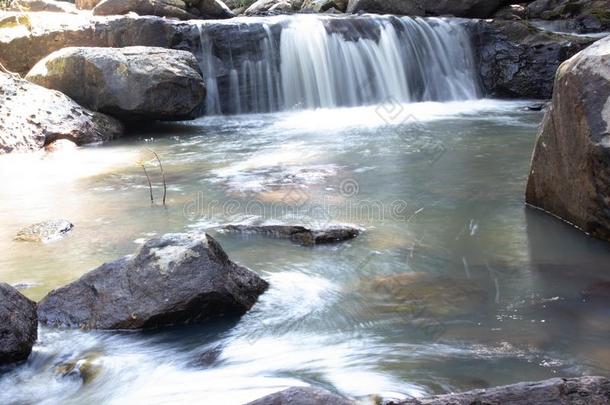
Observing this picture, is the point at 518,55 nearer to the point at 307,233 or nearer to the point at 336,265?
the point at 307,233

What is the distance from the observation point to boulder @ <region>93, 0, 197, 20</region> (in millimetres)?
16453

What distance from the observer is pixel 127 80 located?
11.3 metres

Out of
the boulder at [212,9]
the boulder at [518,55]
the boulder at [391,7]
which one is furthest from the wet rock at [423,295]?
the boulder at [391,7]

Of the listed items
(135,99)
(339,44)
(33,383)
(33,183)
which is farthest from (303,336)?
(339,44)

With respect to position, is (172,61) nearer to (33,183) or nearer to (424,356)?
(33,183)

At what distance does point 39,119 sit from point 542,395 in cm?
995

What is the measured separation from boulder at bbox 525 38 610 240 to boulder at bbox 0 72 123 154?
25.2 ft

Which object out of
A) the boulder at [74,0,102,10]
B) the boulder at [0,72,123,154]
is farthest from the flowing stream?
the boulder at [74,0,102,10]

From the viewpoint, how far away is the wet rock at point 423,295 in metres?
3.86

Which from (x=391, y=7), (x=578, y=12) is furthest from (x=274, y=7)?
(x=578, y=12)

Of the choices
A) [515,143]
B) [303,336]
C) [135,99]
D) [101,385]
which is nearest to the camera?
[101,385]

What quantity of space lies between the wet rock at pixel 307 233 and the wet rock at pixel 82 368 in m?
2.11

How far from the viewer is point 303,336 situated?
3.71 m

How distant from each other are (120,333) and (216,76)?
33.8 feet
